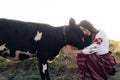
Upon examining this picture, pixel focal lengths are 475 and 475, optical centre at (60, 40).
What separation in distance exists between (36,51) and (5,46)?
0.74 meters

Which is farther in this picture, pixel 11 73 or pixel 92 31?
pixel 11 73

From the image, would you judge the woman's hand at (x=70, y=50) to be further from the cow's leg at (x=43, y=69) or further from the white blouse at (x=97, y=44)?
the cow's leg at (x=43, y=69)

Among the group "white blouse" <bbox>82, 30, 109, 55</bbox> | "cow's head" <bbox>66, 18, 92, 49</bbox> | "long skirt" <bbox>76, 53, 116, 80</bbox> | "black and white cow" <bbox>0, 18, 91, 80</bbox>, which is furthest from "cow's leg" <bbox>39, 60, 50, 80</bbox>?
"white blouse" <bbox>82, 30, 109, 55</bbox>

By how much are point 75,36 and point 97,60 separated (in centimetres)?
94

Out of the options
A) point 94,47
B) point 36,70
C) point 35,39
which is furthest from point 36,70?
point 94,47

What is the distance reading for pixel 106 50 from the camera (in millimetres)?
10539

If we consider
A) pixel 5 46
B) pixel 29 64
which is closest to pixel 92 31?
pixel 5 46

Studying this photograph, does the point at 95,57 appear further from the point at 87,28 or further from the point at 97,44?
the point at 87,28

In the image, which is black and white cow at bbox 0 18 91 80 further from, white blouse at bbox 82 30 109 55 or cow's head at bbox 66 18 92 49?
white blouse at bbox 82 30 109 55

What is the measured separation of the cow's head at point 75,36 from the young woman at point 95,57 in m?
0.37

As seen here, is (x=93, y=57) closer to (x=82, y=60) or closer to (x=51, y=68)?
(x=82, y=60)

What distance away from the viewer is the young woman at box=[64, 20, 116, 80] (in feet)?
34.0

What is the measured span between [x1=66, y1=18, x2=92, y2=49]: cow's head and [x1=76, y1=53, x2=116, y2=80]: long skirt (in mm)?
612

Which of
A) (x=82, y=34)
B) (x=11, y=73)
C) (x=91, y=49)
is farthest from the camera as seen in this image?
(x=11, y=73)
